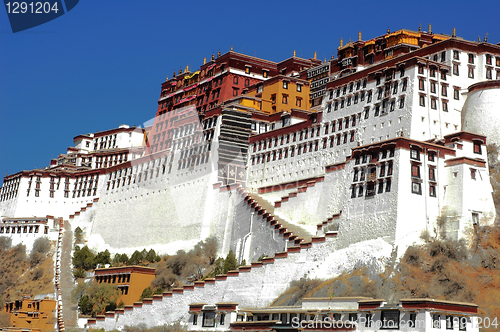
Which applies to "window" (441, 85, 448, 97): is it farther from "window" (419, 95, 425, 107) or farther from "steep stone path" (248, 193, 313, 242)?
"steep stone path" (248, 193, 313, 242)

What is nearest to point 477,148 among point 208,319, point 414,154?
point 414,154

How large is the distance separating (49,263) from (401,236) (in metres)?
49.4

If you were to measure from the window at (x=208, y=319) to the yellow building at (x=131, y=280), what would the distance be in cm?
1680

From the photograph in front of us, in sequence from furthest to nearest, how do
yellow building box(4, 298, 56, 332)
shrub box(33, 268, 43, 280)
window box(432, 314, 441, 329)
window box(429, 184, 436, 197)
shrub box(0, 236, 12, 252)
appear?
shrub box(0, 236, 12, 252), shrub box(33, 268, 43, 280), yellow building box(4, 298, 56, 332), window box(429, 184, 436, 197), window box(432, 314, 441, 329)

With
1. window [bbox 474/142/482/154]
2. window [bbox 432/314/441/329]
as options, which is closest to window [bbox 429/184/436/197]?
window [bbox 474/142/482/154]

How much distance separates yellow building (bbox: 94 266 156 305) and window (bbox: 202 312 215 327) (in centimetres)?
1680

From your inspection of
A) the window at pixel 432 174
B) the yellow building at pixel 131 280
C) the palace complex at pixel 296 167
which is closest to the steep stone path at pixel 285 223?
the palace complex at pixel 296 167

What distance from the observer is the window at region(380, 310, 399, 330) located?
1543 inches

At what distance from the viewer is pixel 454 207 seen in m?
51.5

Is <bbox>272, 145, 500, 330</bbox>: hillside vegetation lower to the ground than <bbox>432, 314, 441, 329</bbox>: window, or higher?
higher

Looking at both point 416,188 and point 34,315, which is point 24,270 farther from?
point 416,188

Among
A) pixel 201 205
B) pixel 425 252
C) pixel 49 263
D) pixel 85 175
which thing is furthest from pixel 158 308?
pixel 85 175

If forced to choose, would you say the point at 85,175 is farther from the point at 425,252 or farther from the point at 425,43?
the point at 425,252

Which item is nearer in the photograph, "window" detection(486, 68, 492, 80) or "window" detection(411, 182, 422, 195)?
"window" detection(411, 182, 422, 195)
